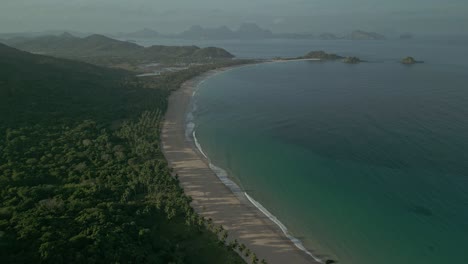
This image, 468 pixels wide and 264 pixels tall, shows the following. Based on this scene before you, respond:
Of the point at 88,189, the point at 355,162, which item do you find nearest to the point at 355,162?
the point at 355,162

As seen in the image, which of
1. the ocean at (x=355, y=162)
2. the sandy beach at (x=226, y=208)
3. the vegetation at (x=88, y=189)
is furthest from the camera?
the ocean at (x=355, y=162)

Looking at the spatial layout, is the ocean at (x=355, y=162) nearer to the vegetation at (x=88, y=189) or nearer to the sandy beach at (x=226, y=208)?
the sandy beach at (x=226, y=208)

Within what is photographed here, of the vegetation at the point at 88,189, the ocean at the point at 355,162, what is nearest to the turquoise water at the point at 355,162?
the ocean at the point at 355,162

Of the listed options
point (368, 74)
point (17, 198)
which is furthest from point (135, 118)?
point (368, 74)

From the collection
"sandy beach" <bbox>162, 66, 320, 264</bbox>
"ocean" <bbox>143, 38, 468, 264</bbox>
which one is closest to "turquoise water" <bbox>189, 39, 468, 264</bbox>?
"ocean" <bbox>143, 38, 468, 264</bbox>

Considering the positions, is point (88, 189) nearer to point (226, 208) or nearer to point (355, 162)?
point (226, 208)

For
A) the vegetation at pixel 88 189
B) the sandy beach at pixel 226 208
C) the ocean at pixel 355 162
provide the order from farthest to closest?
the ocean at pixel 355 162 < the sandy beach at pixel 226 208 < the vegetation at pixel 88 189

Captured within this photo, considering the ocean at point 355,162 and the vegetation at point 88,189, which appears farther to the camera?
the ocean at point 355,162
